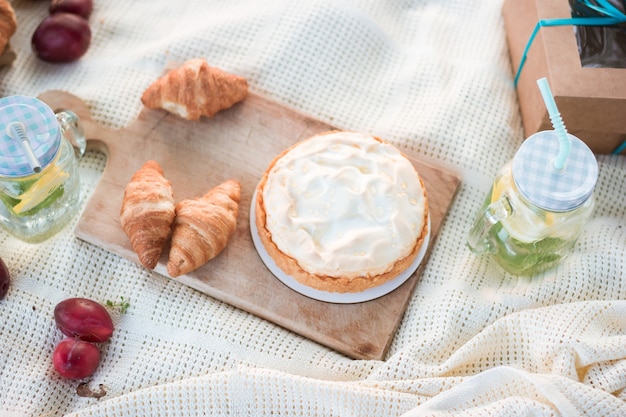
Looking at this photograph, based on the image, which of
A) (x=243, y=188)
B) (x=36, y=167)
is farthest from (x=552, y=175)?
(x=36, y=167)

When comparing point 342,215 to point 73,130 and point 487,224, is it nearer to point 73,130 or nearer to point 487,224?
point 487,224

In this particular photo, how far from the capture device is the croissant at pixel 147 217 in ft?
4.80

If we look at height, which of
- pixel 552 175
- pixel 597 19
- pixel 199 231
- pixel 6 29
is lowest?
pixel 199 231

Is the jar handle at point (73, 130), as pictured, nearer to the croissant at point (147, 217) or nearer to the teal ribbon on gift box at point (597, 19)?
the croissant at point (147, 217)

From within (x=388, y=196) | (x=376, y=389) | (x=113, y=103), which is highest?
(x=388, y=196)

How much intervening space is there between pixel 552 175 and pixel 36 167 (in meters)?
1.01

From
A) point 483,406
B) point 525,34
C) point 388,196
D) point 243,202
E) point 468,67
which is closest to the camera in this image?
point 483,406

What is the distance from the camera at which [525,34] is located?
5.71 ft

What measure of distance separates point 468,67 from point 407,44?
0.19 m

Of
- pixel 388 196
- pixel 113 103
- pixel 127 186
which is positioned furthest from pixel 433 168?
pixel 113 103

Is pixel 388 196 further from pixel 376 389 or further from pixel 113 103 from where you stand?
pixel 113 103

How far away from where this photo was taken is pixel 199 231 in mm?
1466

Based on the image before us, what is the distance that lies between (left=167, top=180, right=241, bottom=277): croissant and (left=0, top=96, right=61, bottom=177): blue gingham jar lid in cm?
30

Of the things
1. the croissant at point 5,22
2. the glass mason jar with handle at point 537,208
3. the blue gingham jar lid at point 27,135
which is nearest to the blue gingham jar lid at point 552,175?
the glass mason jar with handle at point 537,208
